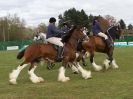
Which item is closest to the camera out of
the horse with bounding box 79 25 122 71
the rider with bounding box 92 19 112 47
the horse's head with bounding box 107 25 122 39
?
the horse with bounding box 79 25 122 71

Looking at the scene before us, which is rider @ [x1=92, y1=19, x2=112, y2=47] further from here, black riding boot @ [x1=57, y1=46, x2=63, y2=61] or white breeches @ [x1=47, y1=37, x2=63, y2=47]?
black riding boot @ [x1=57, y1=46, x2=63, y2=61]

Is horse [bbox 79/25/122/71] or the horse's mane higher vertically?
the horse's mane

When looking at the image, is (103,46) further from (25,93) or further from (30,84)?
(25,93)

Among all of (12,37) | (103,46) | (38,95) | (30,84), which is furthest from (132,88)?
(12,37)

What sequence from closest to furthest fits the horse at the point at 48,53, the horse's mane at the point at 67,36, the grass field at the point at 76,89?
the grass field at the point at 76,89 < the horse at the point at 48,53 < the horse's mane at the point at 67,36

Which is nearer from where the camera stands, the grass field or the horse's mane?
the grass field

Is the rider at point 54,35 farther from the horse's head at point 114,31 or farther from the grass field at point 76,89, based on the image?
the horse's head at point 114,31

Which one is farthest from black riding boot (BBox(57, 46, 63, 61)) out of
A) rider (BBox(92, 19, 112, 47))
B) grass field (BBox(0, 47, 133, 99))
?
rider (BBox(92, 19, 112, 47))

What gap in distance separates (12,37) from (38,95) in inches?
3850

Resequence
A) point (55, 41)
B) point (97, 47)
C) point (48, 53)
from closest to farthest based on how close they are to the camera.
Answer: point (48, 53)
point (55, 41)
point (97, 47)

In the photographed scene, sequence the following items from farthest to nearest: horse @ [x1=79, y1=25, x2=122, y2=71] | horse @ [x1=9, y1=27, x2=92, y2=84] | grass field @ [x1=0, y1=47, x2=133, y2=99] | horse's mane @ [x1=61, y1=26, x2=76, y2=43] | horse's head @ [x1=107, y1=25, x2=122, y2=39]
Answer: horse's head @ [x1=107, y1=25, x2=122, y2=39] → horse @ [x1=79, y1=25, x2=122, y2=71] → horse's mane @ [x1=61, y1=26, x2=76, y2=43] → horse @ [x1=9, y1=27, x2=92, y2=84] → grass field @ [x1=0, y1=47, x2=133, y2=99]

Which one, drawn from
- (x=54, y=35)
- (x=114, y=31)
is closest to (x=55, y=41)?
(x=54, y=35)

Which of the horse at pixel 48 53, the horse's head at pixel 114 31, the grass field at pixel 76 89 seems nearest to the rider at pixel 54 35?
the horse at pixel 48 53

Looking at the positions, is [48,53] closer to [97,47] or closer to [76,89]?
[76,89]
